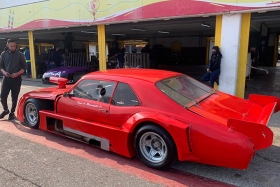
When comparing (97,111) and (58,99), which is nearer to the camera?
(97,111)

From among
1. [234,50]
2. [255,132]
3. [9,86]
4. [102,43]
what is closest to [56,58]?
[102,43]

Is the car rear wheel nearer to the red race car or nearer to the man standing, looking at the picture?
the red race car

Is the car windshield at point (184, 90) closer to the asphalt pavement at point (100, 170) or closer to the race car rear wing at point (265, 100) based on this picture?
the race car rear wing at point (265, 100)

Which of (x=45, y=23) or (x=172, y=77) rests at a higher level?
(x=45, y=23)

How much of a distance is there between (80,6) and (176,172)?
8963 millimetres

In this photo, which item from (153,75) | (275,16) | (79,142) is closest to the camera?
A: (153,75)

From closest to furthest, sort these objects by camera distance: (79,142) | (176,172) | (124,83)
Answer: (176,172)
(124,83)
(79,142)

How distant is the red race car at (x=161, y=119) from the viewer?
9.07 feet

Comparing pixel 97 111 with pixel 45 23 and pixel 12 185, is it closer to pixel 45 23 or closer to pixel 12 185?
pixel 12 185

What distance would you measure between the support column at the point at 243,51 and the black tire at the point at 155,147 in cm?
499

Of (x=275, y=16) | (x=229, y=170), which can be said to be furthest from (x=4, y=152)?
(x=275, y=16)

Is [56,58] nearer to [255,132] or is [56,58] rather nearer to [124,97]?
[124,97]

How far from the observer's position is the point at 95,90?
3.88 meters

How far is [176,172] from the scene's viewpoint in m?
3.19
